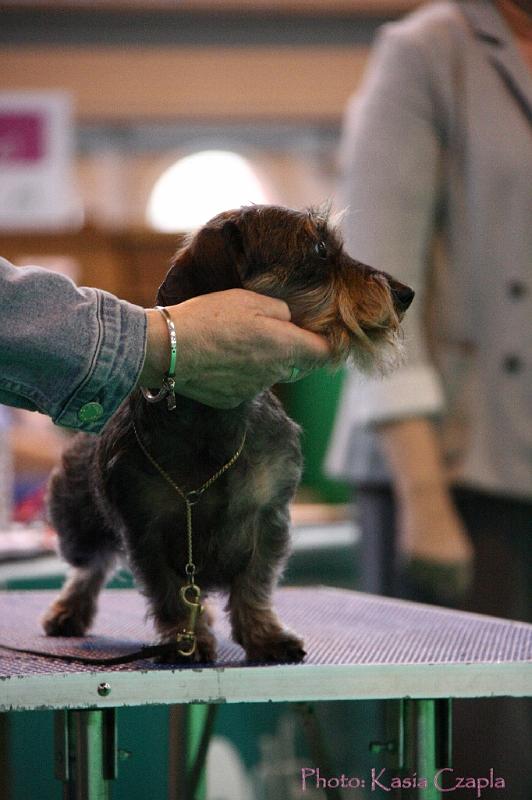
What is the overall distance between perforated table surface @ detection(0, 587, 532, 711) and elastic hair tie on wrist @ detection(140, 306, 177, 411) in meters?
0.29

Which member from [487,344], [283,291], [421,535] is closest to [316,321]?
[283,291]

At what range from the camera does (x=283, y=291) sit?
4.53 feet

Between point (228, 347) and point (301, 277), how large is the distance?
19 centimetres

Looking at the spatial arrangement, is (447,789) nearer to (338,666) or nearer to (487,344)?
(338,666)

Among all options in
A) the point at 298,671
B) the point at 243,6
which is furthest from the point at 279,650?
the point at 243,6

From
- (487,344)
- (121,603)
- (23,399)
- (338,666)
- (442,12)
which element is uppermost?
(442,12)

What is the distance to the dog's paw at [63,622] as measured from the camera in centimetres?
161

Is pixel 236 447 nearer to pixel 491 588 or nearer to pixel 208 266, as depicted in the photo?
pixel 208 266

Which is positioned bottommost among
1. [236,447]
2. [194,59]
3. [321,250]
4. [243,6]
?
[236,447]

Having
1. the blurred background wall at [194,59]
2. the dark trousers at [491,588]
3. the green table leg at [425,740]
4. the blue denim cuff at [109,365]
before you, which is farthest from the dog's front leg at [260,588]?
the blurred background wall at [194,59]

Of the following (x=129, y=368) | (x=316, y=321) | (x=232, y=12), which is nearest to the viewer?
(x=129, y=368)

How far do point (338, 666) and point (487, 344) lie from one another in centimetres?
103

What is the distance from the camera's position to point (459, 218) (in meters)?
2.17

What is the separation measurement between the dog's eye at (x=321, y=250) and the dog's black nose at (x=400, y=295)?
0.32 ft
